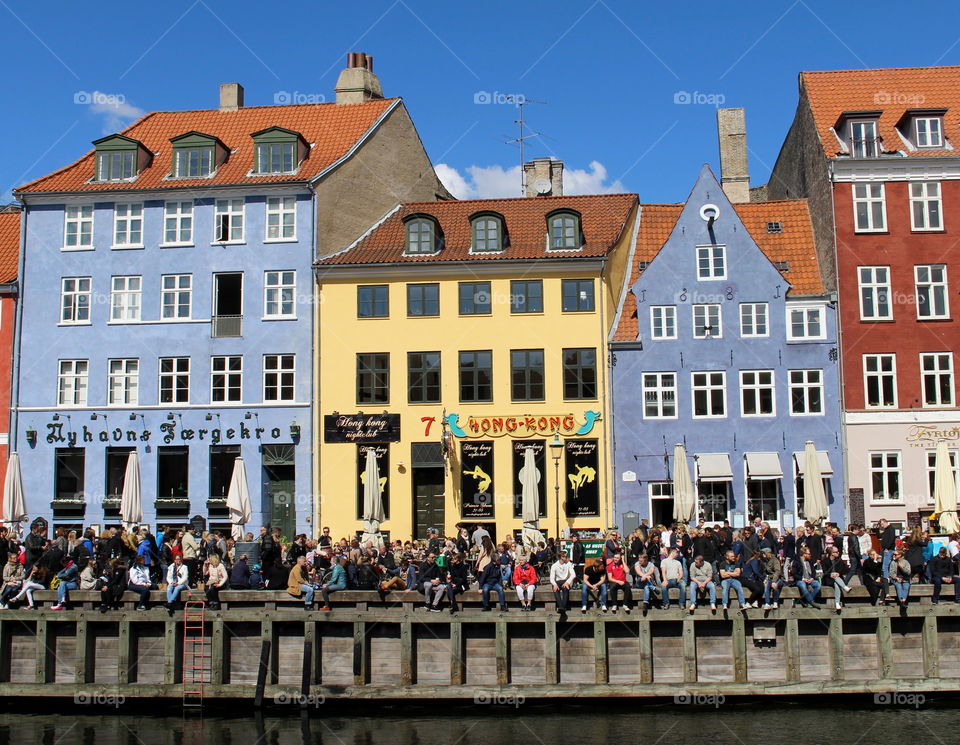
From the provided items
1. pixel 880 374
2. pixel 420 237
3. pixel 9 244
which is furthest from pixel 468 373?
pixel 9 244

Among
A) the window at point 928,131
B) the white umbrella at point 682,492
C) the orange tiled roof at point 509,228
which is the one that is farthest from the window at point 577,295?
the window at point 928,131

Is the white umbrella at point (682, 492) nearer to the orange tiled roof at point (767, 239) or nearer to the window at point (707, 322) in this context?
the window at point (707, 322)

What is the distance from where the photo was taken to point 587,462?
39344mm

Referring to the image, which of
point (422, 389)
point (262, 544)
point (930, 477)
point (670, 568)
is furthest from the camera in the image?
point (422, 389)

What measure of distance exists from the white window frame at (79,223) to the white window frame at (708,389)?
2353 centimetres

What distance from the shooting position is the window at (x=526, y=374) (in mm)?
40031

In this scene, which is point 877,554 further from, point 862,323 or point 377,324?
point 377,324

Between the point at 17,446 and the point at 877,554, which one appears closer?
the point at 877,554

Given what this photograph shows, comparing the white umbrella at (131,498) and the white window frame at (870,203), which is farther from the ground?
the white window frame at (870,203)

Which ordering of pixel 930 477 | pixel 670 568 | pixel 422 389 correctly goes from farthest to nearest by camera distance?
pixel 422 389 → pixel 930 477 → pixel 670 568

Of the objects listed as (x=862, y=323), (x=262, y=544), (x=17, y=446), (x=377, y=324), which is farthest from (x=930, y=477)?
(x=17, y=446)

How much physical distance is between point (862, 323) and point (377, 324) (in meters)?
17.3

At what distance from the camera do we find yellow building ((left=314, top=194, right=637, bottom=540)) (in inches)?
1555

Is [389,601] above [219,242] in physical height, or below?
below
